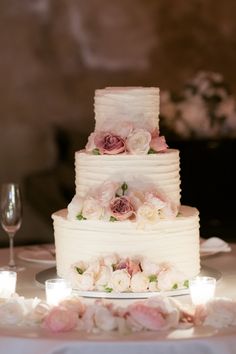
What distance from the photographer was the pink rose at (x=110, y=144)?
12.0 ft

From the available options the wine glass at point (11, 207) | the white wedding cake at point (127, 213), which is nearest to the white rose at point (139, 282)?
the white wedding cake at point (127, 213)

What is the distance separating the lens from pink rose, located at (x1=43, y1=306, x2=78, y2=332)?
10.1ft

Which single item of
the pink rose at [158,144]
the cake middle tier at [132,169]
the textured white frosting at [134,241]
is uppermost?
the pink rose at [158,144]

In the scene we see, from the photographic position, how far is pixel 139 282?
352cm

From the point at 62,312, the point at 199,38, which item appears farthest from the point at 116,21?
the point at 62,312

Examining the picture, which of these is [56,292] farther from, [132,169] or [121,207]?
[132,169]

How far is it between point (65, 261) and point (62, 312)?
675 millimetres

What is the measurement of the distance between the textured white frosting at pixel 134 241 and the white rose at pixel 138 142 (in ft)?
0.94

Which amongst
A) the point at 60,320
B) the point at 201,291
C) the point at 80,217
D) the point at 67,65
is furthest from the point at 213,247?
the point at 67,65

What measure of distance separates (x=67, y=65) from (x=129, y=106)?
473cm

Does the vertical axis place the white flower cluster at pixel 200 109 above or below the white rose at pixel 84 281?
above

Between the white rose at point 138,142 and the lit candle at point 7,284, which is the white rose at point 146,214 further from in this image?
the lit candle at point 7,284

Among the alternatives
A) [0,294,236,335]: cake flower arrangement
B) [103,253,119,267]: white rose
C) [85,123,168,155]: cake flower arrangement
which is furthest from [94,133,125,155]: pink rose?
[0,294,236,335]: cake flower arrangement

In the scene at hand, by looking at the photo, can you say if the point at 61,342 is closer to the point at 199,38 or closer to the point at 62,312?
the point at 62,312
